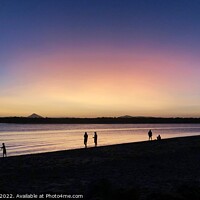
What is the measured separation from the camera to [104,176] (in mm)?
17656

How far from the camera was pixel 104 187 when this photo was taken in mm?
11367

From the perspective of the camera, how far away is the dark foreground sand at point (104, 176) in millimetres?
11250

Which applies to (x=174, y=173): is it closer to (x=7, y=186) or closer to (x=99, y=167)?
(x=99, y=167)

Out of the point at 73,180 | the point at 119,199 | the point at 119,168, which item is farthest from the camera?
the point at 119,168

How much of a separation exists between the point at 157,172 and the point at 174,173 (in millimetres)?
987

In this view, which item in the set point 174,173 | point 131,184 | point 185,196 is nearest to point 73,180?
point 131,184

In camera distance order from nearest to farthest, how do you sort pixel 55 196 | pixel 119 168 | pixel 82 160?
1. pixel 55 196
2. pixel 119 168
3. pixel 82 160

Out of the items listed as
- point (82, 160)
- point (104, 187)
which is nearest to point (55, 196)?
point (104, 187)

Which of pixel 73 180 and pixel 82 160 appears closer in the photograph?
pixel 73 180

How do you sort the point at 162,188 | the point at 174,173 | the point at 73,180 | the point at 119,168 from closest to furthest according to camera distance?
the point at 162,188, the point at 73,180, the point at 174,173, the point at 119,168

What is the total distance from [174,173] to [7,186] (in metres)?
9.17

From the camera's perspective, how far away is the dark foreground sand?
1125cm

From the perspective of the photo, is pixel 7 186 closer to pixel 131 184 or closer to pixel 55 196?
pixel 55 196

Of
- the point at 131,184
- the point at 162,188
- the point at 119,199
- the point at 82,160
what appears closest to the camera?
the point at 119,199
